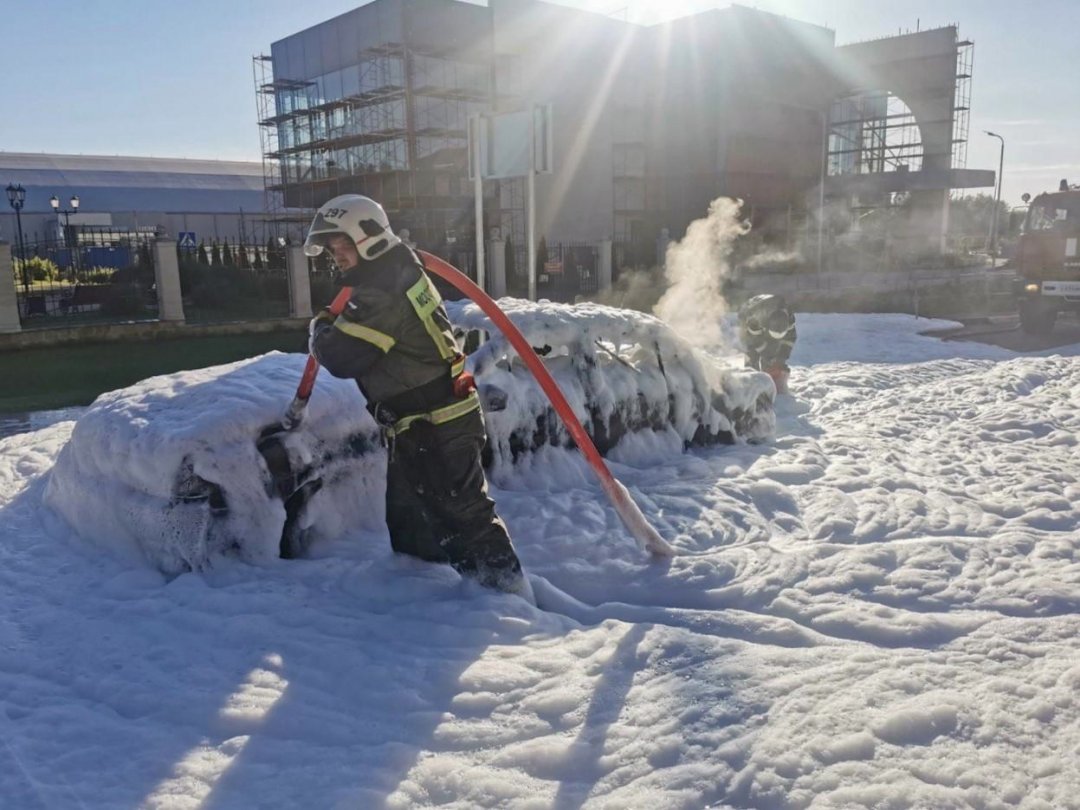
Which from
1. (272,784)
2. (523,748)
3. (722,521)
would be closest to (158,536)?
(272,784)

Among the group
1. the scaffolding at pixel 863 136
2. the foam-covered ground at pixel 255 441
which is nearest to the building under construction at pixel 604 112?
the scaffolding at pixel 863 136

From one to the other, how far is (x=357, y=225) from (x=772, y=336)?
6.83m

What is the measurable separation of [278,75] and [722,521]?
117 feet

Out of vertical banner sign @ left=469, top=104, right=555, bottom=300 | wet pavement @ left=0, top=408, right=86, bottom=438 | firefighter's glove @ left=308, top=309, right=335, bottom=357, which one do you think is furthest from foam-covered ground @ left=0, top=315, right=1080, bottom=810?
vertical banner sign @ left=469, top=104, right=555, bottom=300

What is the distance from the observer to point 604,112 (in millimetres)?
33000

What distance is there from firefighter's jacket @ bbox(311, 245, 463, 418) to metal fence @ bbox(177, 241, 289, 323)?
59.1 feet

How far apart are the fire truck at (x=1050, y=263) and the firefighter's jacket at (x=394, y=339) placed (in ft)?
51.6

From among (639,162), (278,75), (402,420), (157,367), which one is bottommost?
(157,367)

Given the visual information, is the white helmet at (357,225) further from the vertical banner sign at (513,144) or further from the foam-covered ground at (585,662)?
the vertical banner sign at (513,144)

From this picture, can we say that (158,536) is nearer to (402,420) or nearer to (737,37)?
(402,420)

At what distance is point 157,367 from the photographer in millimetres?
14039

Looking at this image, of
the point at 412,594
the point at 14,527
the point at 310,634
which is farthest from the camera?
the point at 14,527

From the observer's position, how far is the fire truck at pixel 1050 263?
1600 centimetres

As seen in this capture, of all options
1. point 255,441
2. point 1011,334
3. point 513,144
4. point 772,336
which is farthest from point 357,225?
point 1011,334
